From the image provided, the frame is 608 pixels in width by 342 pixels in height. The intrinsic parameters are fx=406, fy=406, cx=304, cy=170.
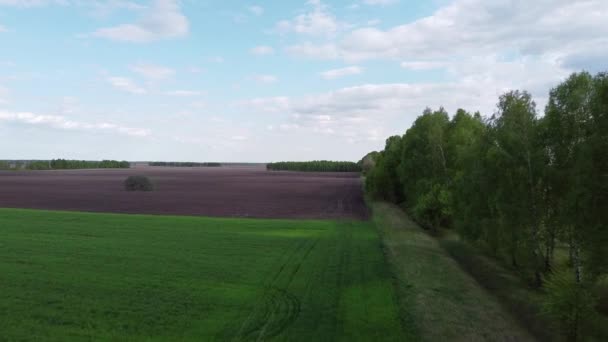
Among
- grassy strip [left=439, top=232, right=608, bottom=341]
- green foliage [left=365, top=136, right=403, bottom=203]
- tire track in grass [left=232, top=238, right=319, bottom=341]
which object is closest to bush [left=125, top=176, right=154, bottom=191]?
green foliage [left=365, top=136, right=403, bottom=203]

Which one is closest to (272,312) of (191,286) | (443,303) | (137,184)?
(191,286)

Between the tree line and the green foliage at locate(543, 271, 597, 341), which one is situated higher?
the tree line

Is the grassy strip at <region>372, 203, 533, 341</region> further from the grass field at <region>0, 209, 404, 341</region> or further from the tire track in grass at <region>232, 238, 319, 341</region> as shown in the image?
the tire track in grass at <region>232, 238, 319, 341</region>

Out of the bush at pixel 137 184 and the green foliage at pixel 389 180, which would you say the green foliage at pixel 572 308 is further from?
the bush at pixel 137 184

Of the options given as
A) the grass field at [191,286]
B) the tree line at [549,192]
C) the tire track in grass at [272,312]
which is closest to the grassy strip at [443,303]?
the grass field at [191,286]

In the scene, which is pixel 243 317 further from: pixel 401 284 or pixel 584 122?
pixel 584 122
